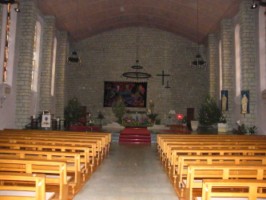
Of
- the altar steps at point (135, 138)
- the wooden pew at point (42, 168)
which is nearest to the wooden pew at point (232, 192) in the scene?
the wooden pew at point (42, 168)

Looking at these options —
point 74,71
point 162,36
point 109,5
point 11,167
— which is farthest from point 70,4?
point 11,167

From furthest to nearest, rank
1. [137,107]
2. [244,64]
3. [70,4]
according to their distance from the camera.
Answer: [137,107], [70,4], [244,64]

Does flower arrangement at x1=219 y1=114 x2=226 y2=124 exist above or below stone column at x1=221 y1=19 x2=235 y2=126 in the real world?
below

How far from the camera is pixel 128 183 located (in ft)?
15.9

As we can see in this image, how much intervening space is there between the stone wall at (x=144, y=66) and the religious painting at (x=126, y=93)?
400mm

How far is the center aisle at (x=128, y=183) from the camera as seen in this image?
4.08 m

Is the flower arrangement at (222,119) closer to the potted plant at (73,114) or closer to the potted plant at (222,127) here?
the potted plant at (222,127)

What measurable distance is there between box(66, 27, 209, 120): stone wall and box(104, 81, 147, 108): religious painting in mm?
400

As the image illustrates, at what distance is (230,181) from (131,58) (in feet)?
64.8

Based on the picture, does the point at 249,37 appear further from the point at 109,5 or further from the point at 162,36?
the point at 162,36

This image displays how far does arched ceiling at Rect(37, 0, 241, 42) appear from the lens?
14344mm

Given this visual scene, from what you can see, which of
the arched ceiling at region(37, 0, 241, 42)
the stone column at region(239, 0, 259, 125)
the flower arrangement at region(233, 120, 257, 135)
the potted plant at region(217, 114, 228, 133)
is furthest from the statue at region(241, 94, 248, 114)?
the arched ceiling at region(37, 0, 241, 42)

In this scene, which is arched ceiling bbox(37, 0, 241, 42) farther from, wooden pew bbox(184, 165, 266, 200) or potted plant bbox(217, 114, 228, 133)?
wooden pew bbox(184, 165, 266, 200)

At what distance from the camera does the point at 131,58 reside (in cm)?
2170
